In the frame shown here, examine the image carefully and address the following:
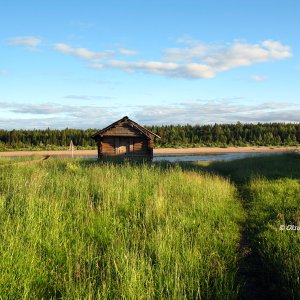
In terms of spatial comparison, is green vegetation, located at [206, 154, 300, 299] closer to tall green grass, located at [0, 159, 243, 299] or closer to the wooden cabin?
A: tall green grass, located at [0, 159, 243, 299]

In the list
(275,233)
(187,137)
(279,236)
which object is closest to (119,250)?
(279,236)

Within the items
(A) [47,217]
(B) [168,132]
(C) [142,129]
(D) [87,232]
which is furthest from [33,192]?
(B) [168,132]

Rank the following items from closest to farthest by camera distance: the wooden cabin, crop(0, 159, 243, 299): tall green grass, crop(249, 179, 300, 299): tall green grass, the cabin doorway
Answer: crop(0, 159, 243, 299): tall green grass
crop(249, 179, 300, 299): tall green grass
the wooden cabin
the cabin doorway

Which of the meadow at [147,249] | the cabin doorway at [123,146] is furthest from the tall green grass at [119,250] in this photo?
the cabin doorway at [123,146]

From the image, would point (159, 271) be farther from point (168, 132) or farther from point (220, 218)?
point (168, 132)

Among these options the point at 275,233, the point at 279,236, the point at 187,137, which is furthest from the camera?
the point at 187,137

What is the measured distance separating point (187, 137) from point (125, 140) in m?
59.1

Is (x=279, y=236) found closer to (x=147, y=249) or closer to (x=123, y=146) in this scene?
(x=147, y=249)

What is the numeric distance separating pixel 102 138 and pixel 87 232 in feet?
74.4

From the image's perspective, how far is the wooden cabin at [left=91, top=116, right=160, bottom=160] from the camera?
92.8 feet

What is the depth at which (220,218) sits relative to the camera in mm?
8750

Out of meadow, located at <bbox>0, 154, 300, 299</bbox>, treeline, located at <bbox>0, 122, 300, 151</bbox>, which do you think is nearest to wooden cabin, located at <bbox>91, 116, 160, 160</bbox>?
meadow, located at <bbox>0, 154, 300, 299</bbox>

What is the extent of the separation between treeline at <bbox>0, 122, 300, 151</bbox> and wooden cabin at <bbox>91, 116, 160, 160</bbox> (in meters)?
48.6

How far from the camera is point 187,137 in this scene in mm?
86812
